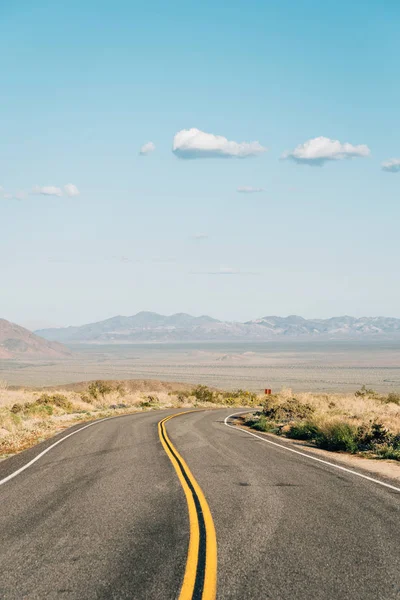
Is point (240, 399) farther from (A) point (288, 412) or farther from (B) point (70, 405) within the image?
(A) point (288, 412)

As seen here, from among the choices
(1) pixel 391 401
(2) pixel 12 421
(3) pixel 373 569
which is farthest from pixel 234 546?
(1) pixel 391 401

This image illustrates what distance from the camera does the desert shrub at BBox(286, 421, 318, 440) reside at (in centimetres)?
2148

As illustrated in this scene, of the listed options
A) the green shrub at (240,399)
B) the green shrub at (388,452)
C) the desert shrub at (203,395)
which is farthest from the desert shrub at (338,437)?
the desert shrub at (203,395)

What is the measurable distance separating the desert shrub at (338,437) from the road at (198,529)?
458cm

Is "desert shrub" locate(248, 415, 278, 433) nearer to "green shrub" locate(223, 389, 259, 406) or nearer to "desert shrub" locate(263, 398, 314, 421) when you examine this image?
"desert shrub" locate(263, 398, 314, 421)

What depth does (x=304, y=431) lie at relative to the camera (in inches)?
873

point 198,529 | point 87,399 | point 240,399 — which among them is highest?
point 198,529

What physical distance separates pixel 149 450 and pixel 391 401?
3205 centimetres

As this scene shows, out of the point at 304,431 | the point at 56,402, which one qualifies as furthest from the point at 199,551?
the point at 56,402

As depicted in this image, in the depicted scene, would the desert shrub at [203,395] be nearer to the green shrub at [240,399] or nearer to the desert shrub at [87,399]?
the green shrub at [240,399]

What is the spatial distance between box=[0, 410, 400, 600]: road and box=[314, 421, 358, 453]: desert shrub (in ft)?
15.0

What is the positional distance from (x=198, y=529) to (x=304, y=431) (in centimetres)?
1533

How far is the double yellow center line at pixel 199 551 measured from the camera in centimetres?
552

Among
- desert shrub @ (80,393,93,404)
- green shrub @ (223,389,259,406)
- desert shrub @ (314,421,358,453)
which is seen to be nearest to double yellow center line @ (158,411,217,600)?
desert shrub @ (314,421,358,453)
